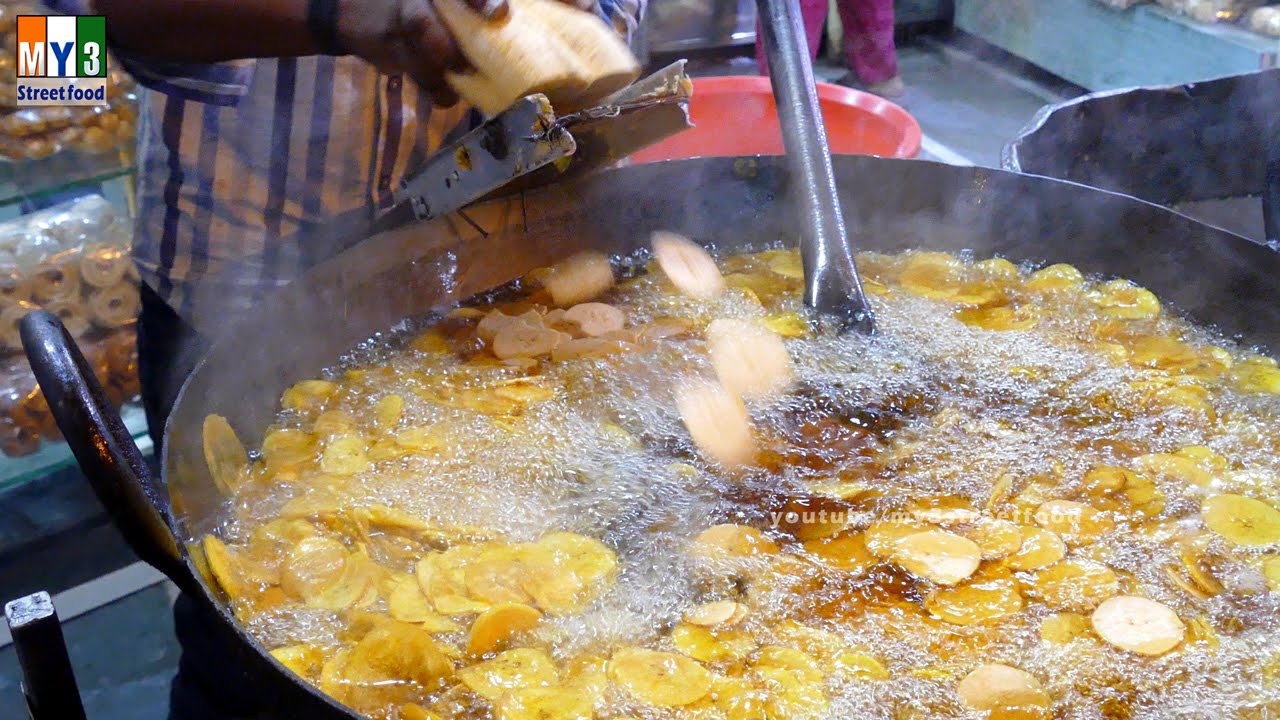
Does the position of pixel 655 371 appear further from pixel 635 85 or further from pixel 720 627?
pixel 720 627

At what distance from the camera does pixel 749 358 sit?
1610 millimetres

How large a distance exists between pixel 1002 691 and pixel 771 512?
0.36 m

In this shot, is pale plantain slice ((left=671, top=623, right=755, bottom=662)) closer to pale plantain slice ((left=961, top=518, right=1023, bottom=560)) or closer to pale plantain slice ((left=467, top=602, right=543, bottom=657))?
pale plantain slice ((left=467, top=602, right=543, bottom=657))

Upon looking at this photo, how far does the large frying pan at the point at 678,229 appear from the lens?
1.43 meters

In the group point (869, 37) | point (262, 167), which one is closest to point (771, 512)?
point (262, 167)

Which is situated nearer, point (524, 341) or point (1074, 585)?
point (1074, 585)

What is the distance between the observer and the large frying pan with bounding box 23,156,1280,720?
1.43 m

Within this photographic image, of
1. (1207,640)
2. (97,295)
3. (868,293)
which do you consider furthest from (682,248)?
(97,295)

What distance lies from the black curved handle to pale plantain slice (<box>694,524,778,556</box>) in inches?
22.4

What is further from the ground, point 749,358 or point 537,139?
point 537,139

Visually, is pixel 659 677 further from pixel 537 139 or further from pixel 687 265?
pixel 687 265

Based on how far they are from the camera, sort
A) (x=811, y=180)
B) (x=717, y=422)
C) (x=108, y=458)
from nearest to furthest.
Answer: (x=108, y=458) → (x=717, y=422) → (x=811, y=180)

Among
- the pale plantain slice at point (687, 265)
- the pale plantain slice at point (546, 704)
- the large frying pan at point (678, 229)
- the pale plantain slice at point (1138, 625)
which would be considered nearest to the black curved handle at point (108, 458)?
the large frying pan at point (678, 229)

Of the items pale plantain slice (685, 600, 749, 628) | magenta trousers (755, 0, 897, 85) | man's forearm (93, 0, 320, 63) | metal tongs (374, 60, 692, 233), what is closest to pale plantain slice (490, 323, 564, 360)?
metal tongs (374, 60, 692, 233)
